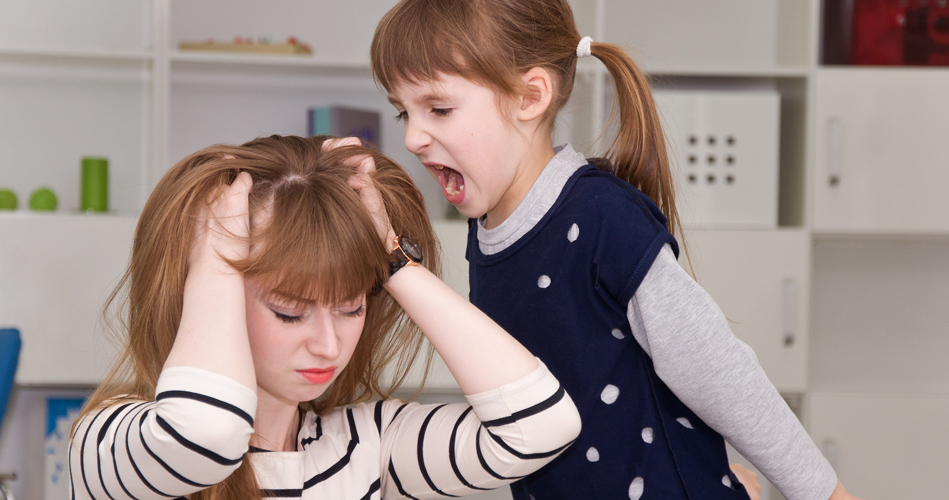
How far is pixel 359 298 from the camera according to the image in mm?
727

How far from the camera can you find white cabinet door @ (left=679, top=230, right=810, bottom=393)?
192cm

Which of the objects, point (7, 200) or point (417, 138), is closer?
point (417, 138)

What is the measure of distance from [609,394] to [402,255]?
1.03 feet

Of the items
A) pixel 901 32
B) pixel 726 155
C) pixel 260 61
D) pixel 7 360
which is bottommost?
pixel 7 360

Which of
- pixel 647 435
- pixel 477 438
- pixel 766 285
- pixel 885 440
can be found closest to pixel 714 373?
pixel 647 435

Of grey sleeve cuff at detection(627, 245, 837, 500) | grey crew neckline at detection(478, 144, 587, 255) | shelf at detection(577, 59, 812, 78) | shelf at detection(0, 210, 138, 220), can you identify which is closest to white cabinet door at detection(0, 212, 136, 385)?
shelf at detection(0, 210, 138, 220)

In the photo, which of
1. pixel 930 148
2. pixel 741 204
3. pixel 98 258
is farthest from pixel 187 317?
pixel 930 148

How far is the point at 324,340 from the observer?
2.27 feet

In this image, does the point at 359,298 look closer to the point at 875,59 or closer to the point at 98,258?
the point at 98,258

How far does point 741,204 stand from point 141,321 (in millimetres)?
→ 1600

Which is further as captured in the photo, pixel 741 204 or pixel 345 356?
pixel 741 204

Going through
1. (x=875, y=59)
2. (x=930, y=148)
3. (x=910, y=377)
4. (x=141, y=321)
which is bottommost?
(x=910, y=377)

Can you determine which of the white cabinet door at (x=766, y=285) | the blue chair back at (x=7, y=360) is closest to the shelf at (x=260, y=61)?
the blue chair back at (x=7, y=360)

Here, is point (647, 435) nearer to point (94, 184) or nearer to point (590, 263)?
point (590, 263)
